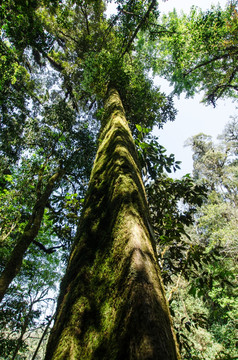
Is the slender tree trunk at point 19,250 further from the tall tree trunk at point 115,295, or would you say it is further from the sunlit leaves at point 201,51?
the sunlit leaves at point 201,51

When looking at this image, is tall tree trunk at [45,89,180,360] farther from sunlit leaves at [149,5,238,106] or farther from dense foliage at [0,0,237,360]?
sunlit leaves at [149,5,238,106]

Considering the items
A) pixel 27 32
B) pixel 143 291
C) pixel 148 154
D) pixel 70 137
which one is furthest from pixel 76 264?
pixel 70 137

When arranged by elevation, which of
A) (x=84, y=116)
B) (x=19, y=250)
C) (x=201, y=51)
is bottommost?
(x=19, y=250)

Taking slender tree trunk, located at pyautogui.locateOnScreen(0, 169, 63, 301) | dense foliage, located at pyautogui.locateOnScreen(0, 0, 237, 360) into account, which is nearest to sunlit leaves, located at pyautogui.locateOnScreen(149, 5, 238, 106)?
dense foliage, located at pyautogui.locateOnScreen(0, 0, 237, 360)

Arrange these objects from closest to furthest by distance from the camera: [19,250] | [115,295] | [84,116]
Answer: [115,295]
[19,250]
[84,116]

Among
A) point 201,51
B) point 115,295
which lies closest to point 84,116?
point 201,51

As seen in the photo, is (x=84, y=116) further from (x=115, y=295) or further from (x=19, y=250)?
(x=115, y=295)

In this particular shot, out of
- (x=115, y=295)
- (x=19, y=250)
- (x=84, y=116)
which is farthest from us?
(x=84, y=116)

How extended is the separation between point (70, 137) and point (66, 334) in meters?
7.30

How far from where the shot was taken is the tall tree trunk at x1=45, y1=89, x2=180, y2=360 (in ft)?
1.86

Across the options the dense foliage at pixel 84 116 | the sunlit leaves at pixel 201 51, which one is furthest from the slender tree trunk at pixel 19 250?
the sunlit leaves at pixel 201 51

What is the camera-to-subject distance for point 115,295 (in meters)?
0.73

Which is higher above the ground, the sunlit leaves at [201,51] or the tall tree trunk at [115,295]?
the sunlit leaves at [201,51]

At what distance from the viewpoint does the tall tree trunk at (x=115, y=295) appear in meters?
0.57
